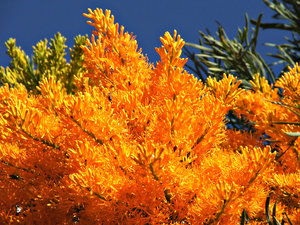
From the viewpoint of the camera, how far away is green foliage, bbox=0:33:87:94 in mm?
7445

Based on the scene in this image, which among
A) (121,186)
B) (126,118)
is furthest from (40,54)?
(121,186)

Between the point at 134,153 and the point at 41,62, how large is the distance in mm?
6264

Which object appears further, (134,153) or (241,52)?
(241,52)

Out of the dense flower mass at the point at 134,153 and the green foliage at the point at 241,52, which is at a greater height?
the green foliage at the point at 241,52

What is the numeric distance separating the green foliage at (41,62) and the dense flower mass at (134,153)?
414 centimetres

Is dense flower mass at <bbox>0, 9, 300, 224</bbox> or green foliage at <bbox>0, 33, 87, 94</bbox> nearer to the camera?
dense flower mass at <bbox>0, 9, 300, 224</bbox>

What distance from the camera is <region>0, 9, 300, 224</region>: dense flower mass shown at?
2.32 meters

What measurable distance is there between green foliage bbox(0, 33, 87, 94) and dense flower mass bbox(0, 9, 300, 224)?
13.6ft

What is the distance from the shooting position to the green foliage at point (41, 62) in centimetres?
745

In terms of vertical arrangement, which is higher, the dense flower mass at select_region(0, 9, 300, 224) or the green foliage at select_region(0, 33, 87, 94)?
the green foliage at select_region(0, 33, 87, 94)

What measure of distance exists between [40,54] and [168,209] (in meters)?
6.41

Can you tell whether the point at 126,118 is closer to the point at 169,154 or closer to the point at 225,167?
the point at 169,154

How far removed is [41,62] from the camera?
7.96 meters

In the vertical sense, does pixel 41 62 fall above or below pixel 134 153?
above
